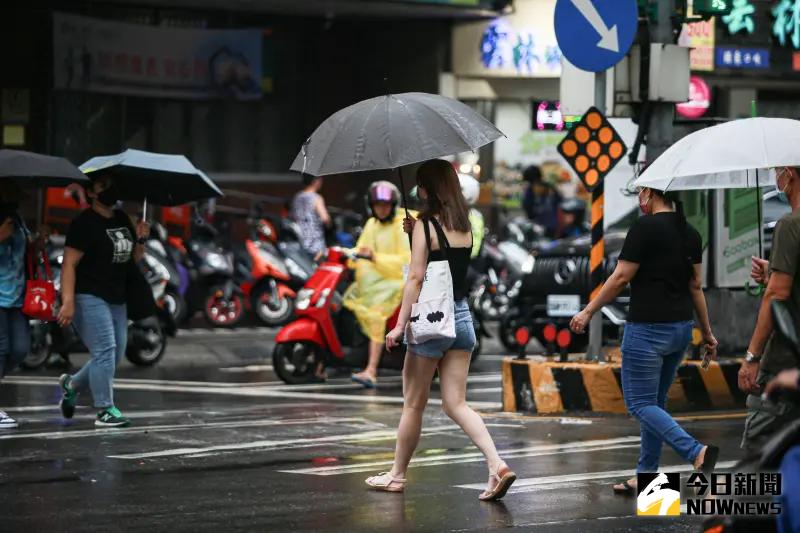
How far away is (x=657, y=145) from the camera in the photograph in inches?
520

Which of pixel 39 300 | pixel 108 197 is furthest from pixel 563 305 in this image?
pixel 39 300

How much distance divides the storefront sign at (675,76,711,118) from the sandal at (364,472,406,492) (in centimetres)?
1774

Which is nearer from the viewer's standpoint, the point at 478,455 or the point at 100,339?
the point at 478,455

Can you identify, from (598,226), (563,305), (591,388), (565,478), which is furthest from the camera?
(563,305)

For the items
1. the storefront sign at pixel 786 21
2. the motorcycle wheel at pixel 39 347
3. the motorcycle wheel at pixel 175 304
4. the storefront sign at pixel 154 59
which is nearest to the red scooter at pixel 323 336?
the motorcycle wheel at pixel 39 347

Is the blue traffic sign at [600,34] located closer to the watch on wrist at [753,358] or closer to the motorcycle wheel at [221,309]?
the watch on wrist at [753,358]

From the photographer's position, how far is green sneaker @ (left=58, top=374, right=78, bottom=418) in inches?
467

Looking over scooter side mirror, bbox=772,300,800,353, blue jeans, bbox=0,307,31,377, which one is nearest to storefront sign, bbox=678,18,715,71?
blue jeans, bbox=0,307,31,377

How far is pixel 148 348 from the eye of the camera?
54.6 ft

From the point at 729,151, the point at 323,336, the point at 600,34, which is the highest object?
the point at 600,34

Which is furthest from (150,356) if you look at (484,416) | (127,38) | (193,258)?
(127,38)

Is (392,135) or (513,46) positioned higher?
(513,46)

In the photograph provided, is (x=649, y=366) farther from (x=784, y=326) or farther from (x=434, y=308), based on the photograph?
(x=784, y=326)

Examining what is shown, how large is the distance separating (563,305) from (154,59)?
799cm
